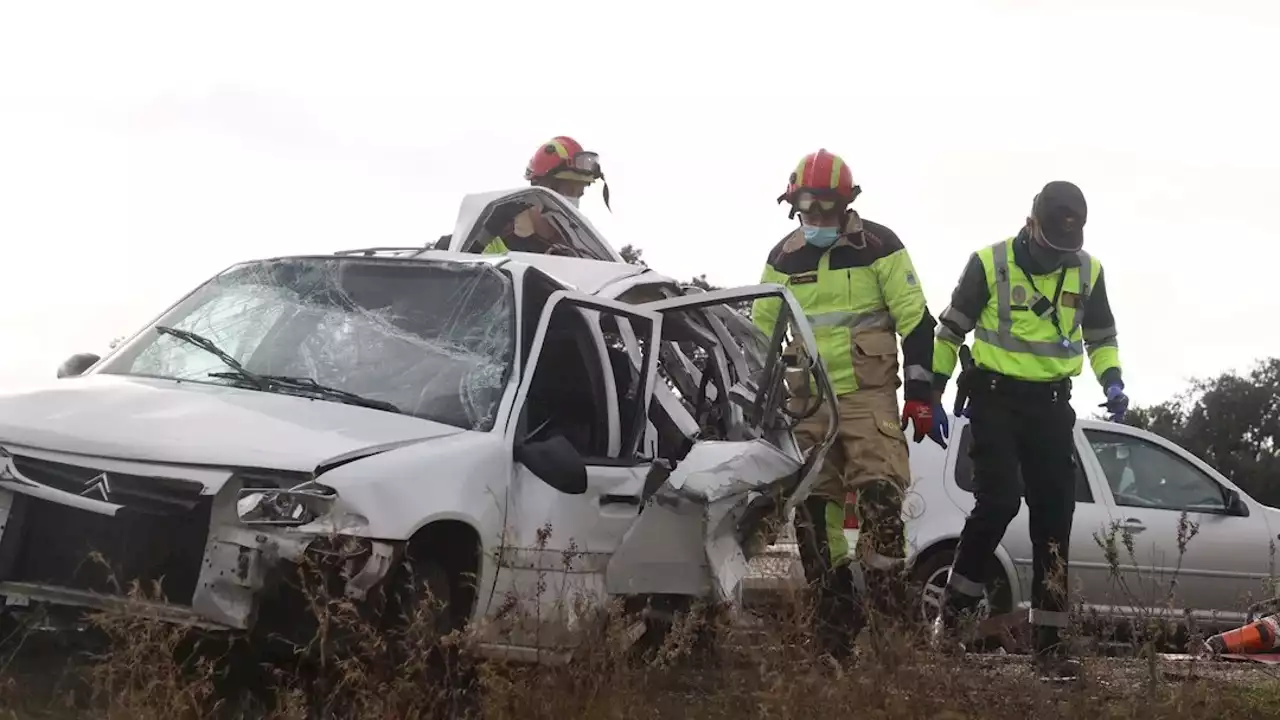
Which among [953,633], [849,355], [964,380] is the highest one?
[849,355]

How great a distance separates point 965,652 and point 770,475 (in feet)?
4.41

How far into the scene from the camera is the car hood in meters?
4.39

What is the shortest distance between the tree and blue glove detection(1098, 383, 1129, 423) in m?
31.5

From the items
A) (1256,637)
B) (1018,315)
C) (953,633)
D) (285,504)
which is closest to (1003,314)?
(1018,315)

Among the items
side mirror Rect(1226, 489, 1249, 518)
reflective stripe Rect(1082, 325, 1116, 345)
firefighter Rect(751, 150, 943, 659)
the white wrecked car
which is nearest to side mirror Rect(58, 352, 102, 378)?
the white wrecked car

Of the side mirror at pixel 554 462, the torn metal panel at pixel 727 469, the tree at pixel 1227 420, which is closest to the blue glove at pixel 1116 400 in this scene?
the torn metal panel at pixel 727 469

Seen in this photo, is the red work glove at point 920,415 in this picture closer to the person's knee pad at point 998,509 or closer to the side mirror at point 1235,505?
the person's knee pad at point 998,509

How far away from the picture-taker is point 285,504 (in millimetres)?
4285

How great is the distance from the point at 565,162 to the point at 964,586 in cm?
336

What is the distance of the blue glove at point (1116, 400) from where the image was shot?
6.59 m

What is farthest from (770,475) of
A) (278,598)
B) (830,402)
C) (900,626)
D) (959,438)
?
(959,438)

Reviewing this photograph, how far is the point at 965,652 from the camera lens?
4.86 metres

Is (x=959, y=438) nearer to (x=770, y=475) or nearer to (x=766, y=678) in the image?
(x=770, y=475)

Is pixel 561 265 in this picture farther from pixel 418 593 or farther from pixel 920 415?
pixel 418 593
